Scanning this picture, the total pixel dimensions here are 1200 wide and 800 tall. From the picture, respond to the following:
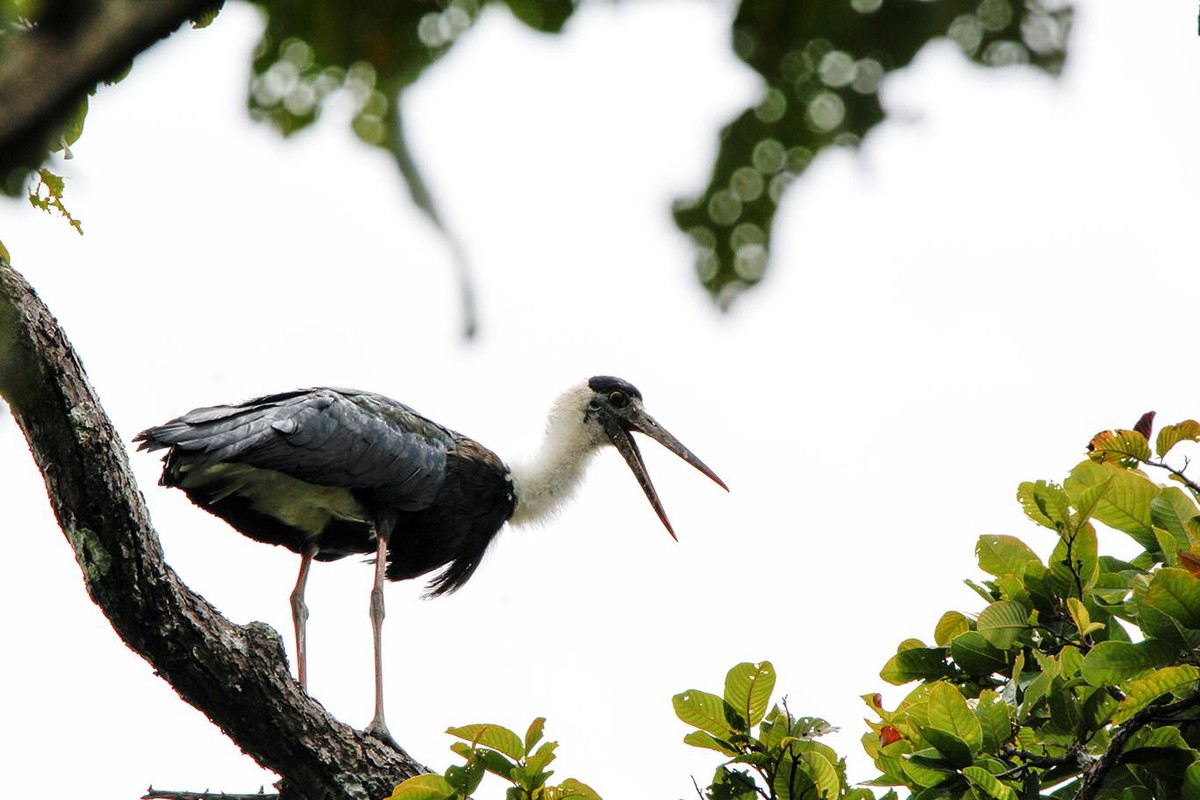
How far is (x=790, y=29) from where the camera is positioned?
4.67 ft

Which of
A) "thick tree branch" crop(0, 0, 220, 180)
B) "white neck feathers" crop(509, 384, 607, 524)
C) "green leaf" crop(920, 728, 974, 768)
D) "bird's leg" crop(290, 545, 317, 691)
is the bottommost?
"thick tree branch" crop(0, 0, 220, 180)

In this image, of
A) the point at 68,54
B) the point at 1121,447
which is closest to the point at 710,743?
the point at 1121,447

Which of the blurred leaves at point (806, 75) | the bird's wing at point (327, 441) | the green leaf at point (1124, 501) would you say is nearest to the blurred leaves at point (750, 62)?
the blurred leaves at point (806, 75)

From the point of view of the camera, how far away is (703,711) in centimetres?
334

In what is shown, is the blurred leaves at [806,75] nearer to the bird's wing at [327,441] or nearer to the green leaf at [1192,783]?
the green leaf at [1192,783]

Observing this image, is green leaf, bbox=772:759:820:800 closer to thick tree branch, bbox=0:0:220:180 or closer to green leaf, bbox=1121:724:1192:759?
green leaf, bbox=1121:724:1192:759

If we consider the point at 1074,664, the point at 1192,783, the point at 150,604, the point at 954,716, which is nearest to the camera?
the point at 1192,783

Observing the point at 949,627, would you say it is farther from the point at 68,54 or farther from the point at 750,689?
the point at 68,54

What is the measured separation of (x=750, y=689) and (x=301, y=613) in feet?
11.5

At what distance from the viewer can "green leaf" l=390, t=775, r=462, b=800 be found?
11.6 ft

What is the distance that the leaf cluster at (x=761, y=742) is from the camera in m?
3.29

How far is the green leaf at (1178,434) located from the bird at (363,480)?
3.40 meters

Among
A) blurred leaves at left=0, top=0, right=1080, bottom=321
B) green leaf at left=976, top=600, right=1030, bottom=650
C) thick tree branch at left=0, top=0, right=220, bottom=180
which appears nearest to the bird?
green leaf at left=976, top=600, right=1030, bottom=650

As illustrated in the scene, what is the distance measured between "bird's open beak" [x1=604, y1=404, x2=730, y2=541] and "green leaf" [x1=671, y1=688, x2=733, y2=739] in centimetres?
479
